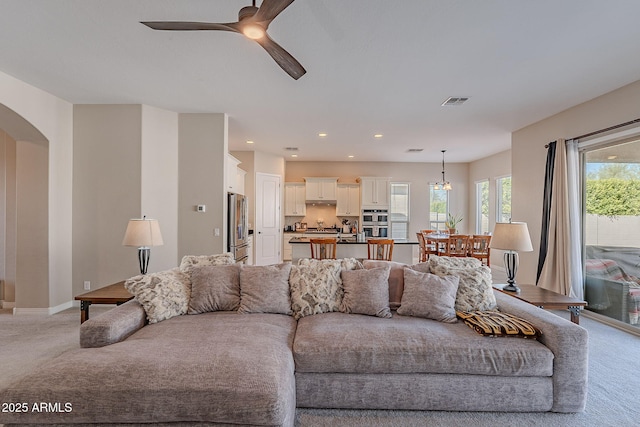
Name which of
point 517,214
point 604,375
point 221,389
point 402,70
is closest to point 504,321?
point 604,375

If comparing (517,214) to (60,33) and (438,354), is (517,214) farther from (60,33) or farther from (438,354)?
(60,33)

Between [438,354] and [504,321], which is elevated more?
[504,321]

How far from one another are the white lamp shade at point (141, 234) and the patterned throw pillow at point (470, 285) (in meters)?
2.98

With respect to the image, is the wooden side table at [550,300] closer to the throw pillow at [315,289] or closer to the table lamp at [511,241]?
the table lamp at [511,241]

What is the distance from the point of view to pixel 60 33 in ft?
8.77

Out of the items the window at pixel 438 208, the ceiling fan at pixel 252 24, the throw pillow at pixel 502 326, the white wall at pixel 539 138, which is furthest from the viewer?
the window at pixel 438 208

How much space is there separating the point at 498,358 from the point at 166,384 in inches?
83.5

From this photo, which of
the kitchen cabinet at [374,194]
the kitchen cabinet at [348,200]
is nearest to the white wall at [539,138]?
the kitchen cabinet at [374,194]

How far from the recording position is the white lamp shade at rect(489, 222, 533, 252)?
10.6ft

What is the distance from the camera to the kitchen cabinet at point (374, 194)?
28.5ft

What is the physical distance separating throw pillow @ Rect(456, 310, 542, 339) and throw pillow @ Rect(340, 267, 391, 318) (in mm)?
690

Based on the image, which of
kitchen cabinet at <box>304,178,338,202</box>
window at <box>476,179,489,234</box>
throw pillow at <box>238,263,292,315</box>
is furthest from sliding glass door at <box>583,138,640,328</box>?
kitchen cabinet at <box>304,178,338,202</box>

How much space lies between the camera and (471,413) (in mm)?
2135

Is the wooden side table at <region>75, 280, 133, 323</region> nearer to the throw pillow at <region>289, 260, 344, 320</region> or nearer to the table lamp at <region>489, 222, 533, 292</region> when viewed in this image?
the throw pillow at <region>289, 260, 344, 320</region>
